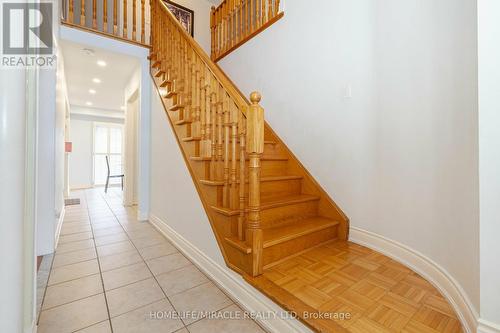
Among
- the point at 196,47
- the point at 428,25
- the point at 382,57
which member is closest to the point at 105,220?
the point at 196,47

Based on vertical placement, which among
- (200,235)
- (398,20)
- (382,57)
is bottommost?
(200,235)

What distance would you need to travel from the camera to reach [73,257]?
6.91 ft

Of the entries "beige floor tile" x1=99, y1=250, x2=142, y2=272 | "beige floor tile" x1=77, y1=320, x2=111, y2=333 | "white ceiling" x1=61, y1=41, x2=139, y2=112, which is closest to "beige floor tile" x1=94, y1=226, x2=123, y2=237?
"beige floor tile" x1=99, y1=250, x2=142, y2=272

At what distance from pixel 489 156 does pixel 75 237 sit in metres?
3.58

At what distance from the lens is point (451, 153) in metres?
1.29

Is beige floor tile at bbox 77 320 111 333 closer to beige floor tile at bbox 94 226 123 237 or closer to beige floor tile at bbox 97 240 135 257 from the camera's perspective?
beige floor tile at bbox 97 240 135 257

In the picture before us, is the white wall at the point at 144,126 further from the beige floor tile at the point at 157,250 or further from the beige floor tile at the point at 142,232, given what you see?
the beige floor tile at the point at 157,250

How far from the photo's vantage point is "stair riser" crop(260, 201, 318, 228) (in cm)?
180

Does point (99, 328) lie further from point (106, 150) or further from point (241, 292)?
point (106, 150)

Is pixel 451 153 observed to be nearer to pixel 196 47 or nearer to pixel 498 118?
pixel 498 118

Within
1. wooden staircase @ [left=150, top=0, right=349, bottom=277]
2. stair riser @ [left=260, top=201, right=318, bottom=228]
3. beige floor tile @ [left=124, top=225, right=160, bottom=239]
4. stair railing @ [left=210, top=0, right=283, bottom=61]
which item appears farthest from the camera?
stair railing @ [left=210, top=0, right=283, bottom=61]

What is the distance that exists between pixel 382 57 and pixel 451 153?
91 cm

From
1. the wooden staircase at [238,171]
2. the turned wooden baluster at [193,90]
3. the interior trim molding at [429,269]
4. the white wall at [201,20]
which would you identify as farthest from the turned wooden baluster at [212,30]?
the interior trim molding at [429,269]

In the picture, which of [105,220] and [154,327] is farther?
[105,220]
